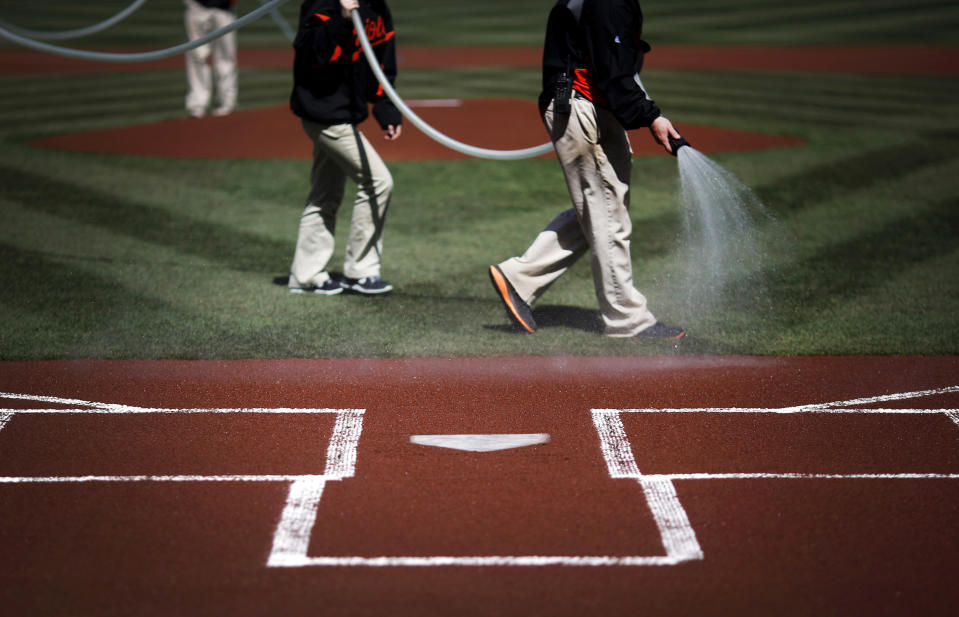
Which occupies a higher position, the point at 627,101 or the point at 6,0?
the point at 627,101

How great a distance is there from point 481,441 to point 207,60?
11635 mm

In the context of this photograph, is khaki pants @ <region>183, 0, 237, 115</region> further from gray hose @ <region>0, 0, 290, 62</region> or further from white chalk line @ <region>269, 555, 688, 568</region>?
white chalk line @ <region>269, 555, 688, 568</region>

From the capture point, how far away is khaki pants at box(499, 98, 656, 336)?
20.1 ft

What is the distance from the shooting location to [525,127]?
14.6 m

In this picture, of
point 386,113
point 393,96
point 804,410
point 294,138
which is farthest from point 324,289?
point 294,138

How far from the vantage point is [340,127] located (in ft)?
22.9

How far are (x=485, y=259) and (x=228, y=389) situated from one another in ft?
10.5

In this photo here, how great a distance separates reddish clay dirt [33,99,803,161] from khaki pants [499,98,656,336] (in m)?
6.15

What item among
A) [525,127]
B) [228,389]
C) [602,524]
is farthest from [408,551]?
[525,127]

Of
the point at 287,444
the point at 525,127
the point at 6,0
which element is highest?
the point at 287,444

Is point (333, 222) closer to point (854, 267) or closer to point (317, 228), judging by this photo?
point (317, 228)

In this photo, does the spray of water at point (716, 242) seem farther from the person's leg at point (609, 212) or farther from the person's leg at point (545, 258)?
the person's leg at point (545, 258)

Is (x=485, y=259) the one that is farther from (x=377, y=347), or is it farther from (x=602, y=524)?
(x=602, y=524)

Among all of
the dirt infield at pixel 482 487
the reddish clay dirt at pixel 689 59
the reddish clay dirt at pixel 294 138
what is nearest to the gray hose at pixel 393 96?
the dirt infield at pixel 482 487
